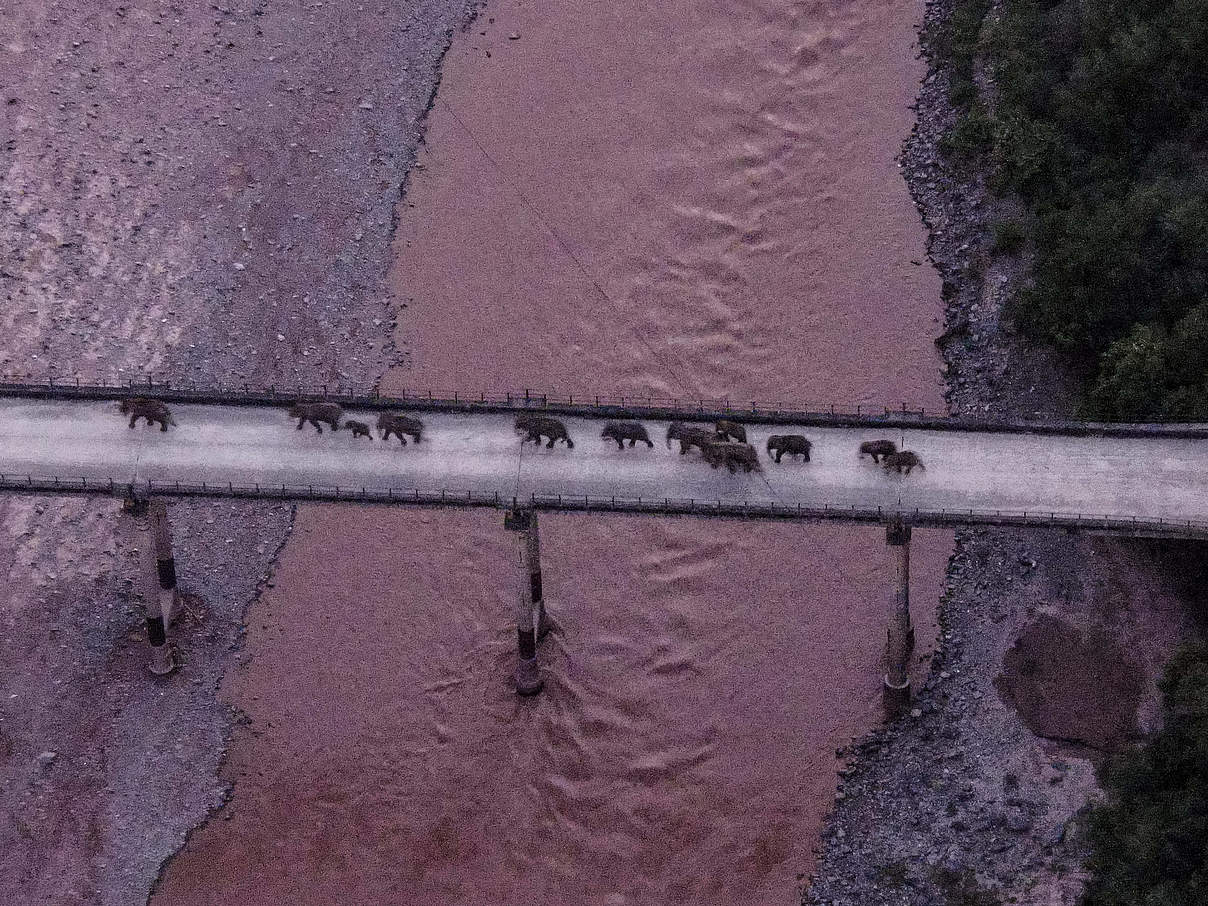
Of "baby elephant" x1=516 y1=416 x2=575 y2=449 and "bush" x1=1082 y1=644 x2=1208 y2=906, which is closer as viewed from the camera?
"bush" x1=1082 y1=644 x2=1208 y2=906

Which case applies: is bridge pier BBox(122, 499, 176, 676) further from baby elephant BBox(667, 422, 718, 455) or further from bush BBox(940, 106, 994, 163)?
bush BBox(940, 106, 994, 163)

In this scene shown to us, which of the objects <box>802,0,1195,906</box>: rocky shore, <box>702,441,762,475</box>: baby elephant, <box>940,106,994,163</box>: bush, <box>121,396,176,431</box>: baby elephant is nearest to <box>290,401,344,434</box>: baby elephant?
<box>121,396,176,431</box>: baby elephant

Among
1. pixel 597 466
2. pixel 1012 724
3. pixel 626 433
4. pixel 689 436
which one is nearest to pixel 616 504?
pixel 597 466

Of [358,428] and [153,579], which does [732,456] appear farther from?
[153,579]

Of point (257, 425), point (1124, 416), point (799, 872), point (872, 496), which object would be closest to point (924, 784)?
point (799, 872)

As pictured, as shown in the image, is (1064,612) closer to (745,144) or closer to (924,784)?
(924,784)

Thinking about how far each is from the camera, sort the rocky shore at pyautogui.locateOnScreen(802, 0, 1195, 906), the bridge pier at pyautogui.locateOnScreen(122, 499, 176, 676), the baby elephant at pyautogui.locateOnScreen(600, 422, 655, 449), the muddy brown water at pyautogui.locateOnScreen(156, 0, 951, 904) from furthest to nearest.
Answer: the muddy brown water at pyautogui.locateOnScreen(156, 0, 951, 904) < the bridge pier at pyautogui.locateOnScreen(122, 499, 176, 676) < the baby elephant at pyautogui.locateOnScreen(600, 422, 655, 449) < the rocky shore at pyautogui.locateOnScreen(802, 0, 1195, 906)
